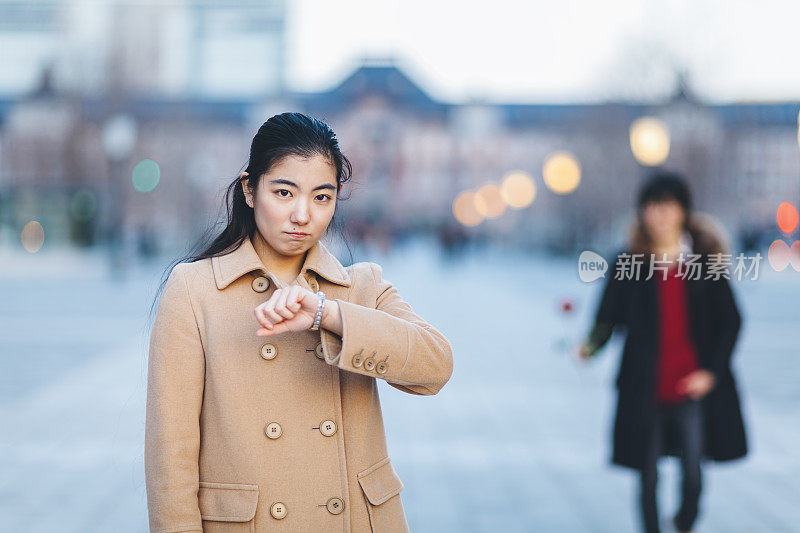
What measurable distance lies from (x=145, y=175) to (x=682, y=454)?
99.0 ft

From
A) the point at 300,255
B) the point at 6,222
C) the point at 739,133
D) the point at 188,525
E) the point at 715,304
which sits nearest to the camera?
the point at 188,525

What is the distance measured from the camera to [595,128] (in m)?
28.2

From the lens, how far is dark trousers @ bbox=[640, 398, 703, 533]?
3799 mm

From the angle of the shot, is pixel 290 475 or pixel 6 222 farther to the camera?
pixel 6 222

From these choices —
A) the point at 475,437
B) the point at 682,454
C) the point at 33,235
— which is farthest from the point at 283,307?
the point at 33,235

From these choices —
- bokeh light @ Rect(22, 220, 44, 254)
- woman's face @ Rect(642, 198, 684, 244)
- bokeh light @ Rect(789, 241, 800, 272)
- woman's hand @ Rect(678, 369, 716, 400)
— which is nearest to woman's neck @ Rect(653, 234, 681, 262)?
woman's face @ Rect(642, 198, 684, 244)

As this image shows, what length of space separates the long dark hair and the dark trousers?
7.82ft

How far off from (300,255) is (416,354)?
1.23 ft

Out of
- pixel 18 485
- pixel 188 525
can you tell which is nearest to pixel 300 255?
pixel 188 525

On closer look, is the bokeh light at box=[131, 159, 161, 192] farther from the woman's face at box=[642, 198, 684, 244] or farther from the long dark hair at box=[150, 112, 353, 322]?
the long dark hair at box=[150, 112, 353, 322]

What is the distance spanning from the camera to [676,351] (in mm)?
3793

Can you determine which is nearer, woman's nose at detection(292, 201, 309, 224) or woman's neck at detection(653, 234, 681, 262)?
woman's nose at detection(292, 201, 309, 224)

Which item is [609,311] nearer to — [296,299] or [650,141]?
[296,299]

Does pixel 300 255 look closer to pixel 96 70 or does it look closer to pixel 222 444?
pixel 222 444
